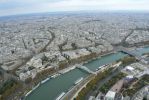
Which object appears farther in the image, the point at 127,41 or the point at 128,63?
the point at 127,41

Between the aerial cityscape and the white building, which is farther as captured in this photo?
the aerial cityscape

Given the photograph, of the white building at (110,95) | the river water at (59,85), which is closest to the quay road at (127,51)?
the river water at (59,85)

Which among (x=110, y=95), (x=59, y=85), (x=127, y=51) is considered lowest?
(x=59, y=85)

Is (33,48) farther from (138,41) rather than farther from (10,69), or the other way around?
(138,41)

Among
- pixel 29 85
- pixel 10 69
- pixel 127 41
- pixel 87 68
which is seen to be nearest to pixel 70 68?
pixel 87 68

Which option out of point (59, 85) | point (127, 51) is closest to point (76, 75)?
point (59, 85)

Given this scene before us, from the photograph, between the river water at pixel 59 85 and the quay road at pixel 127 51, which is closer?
the river water at pixel 59 85

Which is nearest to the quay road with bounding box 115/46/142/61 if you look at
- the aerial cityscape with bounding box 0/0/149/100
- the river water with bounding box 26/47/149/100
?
the aerial cityscape with bounding box 0/0/149/100

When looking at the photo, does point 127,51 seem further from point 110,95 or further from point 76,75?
point 110,95

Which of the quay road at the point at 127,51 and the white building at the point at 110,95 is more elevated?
the white building at the point at 110,95

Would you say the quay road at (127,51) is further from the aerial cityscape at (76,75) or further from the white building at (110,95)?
the white building at (110,95)

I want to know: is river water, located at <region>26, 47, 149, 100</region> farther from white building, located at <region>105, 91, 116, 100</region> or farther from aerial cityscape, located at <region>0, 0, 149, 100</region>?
white building, located at <region>105, 91, 116, 100</region>
